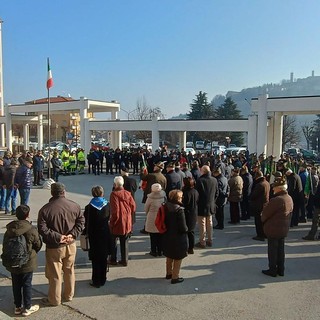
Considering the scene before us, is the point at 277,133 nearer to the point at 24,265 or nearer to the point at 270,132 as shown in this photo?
the point at 270,132

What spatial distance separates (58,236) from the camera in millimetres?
5141

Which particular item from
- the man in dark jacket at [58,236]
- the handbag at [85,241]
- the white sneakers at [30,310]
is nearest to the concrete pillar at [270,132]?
the handbag at [85,241]

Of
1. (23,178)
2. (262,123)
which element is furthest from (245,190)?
(262,123)

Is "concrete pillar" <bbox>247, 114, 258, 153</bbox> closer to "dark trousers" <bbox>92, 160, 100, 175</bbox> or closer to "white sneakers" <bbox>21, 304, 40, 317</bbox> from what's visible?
"dark trousers" <bbox>92, 160, 100, 175</bbox>

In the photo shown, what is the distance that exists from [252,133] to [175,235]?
53.4 feet

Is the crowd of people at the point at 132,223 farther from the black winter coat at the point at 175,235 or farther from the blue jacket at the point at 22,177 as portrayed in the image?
the blue jacket at the point at 22,177

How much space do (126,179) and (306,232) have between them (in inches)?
196

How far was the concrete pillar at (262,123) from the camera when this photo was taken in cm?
2045

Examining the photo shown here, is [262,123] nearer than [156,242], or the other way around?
[156,242]

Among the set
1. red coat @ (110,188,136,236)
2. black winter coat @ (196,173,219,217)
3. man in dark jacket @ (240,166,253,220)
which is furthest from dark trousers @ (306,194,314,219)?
red coat @ (110,188,136,236)

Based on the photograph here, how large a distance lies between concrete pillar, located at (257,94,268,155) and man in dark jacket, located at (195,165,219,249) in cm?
1292

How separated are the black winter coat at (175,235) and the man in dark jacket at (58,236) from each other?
4.94 ft

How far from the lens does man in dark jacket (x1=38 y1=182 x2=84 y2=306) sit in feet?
17.0

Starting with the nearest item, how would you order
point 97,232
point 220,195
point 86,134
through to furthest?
point 97,232, point 220,195, point 86,134
